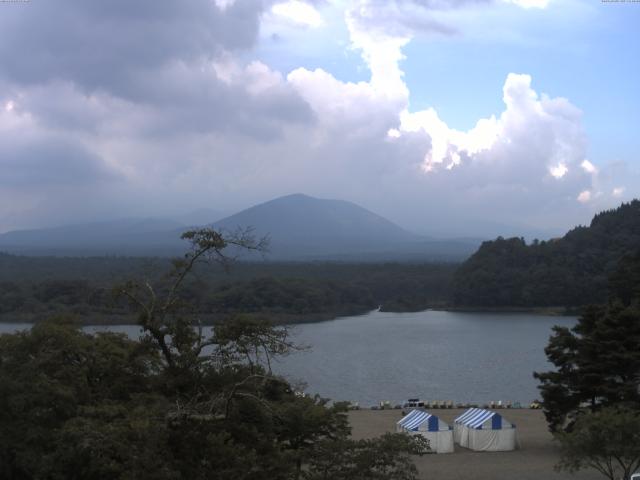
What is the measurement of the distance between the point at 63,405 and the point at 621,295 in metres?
17.4

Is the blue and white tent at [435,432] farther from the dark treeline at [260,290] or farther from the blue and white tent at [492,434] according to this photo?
the dark treeline at [260,290]

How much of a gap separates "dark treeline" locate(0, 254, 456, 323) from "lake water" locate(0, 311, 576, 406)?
2657mm

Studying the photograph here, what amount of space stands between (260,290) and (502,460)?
29437 millimetres

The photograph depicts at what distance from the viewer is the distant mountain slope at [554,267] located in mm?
43219

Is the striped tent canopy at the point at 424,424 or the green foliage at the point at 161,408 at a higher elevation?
the green foliage at the point at 161,408

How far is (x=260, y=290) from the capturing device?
3938 centimetres

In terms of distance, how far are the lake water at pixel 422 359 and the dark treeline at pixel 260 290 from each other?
2.66m

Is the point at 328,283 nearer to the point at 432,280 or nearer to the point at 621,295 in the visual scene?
the point at 432,280

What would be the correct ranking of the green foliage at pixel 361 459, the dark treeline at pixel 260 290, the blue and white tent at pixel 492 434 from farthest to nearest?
1. the dark treeline at pixel 260 290
2. the blue and white tent at pixel 492 434
3. the green foliage at pixel 361 459

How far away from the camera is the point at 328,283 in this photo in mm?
45750

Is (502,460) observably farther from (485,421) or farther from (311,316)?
(311,316)

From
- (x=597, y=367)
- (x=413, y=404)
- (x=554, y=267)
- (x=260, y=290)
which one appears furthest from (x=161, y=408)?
(x=554, y=267)

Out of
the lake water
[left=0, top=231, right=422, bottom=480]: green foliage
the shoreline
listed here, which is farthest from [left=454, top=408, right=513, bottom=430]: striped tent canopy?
the shoreline

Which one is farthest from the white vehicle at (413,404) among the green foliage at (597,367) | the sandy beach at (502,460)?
the green foliage at (597,367)
